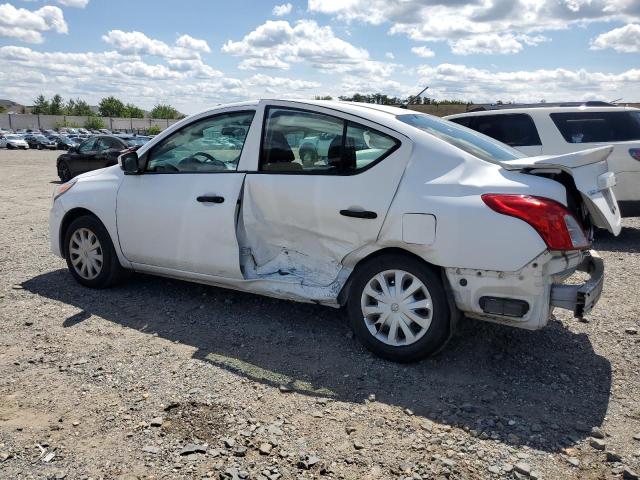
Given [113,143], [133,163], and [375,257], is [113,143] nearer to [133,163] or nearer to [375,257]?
[133,163]

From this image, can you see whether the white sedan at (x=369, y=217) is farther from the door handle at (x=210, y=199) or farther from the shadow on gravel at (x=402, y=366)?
the shadow on gravel at (x=402, y=366)

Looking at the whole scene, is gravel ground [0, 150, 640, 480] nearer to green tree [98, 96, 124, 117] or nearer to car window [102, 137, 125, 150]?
car window [102, 137, 125, 150]

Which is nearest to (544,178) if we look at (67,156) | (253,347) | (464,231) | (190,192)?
(464,231)

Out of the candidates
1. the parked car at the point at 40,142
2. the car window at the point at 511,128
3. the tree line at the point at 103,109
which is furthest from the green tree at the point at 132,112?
the car window at the point at 511,128

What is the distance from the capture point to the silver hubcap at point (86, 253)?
530 centimetres

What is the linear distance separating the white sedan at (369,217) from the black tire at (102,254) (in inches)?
0.8

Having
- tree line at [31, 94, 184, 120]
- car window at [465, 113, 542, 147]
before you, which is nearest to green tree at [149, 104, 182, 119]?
tree line at [31, 94, 184, 120]

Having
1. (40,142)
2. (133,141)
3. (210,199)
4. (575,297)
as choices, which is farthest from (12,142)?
(575,297)

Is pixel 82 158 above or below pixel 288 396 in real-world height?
above

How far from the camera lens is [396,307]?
377cm

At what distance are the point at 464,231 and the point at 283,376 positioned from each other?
4.97 ft

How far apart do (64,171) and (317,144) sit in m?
15.7

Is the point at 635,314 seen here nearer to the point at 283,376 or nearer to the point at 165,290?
the point at 283,376

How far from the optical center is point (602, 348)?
416 cm
